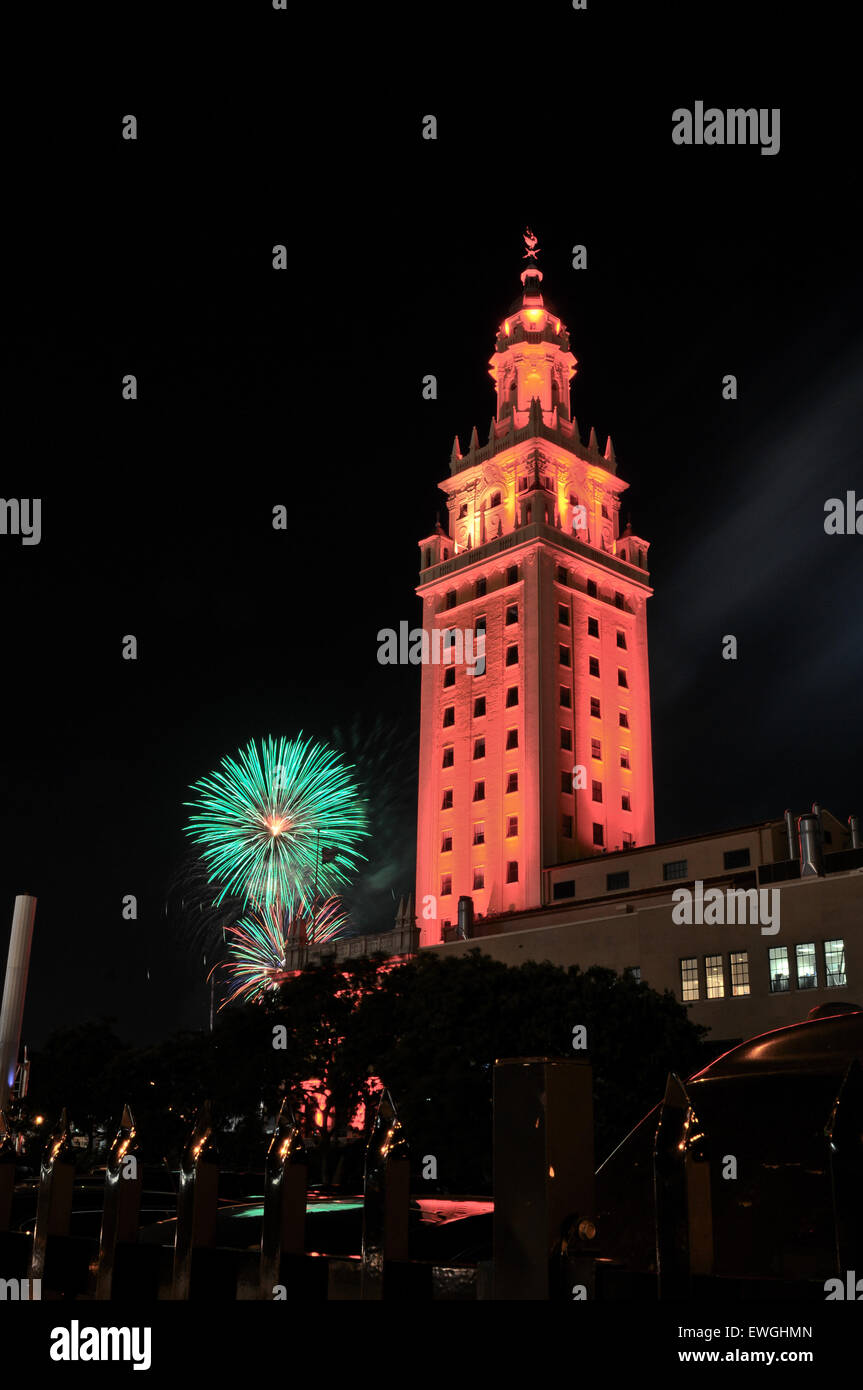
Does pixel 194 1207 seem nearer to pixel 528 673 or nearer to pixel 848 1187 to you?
pixel 848 1187

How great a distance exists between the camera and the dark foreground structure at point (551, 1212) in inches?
231

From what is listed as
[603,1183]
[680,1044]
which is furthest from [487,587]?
[603,1183]

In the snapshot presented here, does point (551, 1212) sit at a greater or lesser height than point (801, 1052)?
lesser

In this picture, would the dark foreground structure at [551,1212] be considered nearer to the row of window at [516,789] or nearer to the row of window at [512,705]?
the row of window at [516,789]

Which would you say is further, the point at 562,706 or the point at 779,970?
the point at 562,706

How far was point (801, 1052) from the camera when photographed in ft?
29.8

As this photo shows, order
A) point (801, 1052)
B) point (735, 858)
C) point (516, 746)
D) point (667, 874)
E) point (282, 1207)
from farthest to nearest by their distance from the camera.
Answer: point (516, 746) → point (667, 874) → point (735, 858) → point (801, 1052) → point (282, 1207)

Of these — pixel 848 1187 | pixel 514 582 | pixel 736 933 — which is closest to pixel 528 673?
pixel 514 582

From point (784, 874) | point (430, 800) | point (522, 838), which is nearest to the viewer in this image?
point (784, 874)

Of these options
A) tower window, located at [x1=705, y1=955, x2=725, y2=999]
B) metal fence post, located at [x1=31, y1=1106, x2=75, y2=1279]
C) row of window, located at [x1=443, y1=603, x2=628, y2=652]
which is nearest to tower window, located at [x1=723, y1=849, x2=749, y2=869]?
tower window, located at [x1=705, y1=955, x2=725, y2=999]

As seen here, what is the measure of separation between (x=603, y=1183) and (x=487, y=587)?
262ft

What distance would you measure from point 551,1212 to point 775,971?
43.8 m

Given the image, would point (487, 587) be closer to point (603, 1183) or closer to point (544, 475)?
point (544, 475)
